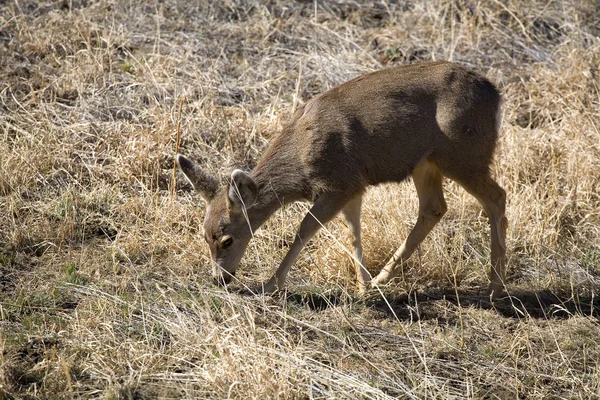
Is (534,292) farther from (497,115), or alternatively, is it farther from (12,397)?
(12,397)

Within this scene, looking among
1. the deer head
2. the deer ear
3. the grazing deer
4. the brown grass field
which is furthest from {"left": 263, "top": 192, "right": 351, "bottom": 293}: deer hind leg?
the deer ear

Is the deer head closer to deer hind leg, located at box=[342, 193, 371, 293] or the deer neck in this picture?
the deer neck

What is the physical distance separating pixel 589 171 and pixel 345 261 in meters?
3.02

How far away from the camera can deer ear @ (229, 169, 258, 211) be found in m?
7.57

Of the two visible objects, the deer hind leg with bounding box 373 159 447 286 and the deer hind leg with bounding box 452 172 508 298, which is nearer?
the deer hind leg with bounding box 452 172 508 298

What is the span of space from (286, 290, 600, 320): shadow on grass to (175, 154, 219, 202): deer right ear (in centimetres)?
113

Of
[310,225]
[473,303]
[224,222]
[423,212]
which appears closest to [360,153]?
[310,225]

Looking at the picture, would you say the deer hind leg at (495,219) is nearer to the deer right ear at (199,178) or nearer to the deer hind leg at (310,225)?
the deer hind leg at (310,225)

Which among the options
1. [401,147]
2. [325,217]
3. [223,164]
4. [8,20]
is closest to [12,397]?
[325,217]

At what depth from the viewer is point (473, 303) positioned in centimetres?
800

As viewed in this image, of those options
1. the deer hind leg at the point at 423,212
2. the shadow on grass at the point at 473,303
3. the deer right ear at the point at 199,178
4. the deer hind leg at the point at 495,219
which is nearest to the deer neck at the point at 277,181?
the deer right ear at the point at 199,178

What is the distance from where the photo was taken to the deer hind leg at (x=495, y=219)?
26.3ft

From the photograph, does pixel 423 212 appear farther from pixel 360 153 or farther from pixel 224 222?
pixel 224 222

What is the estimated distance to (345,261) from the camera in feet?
27.2
